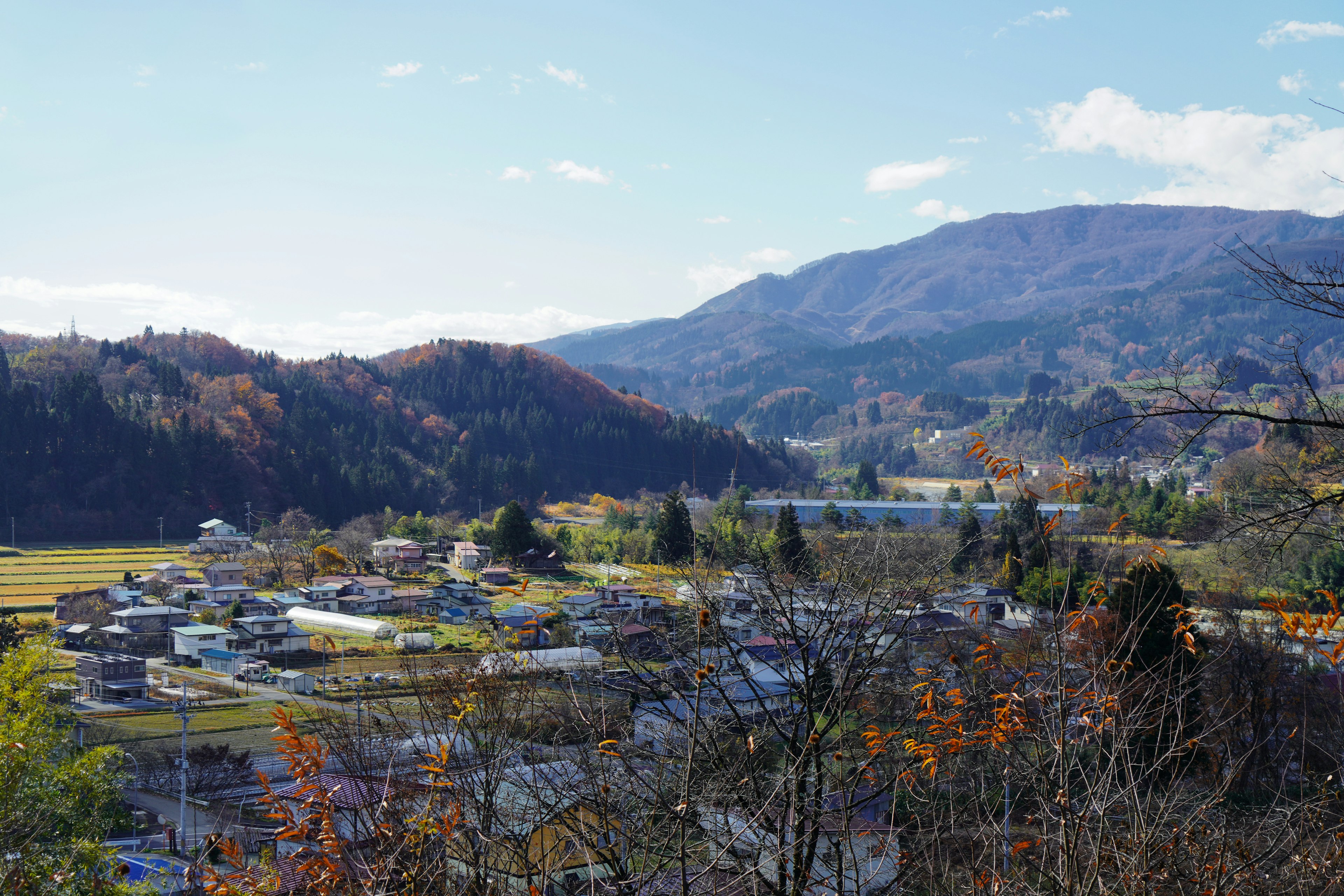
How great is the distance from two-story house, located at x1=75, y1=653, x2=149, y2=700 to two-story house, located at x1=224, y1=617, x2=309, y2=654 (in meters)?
3.39

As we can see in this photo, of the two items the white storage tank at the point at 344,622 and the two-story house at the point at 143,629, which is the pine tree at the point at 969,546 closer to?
the white storage tank at the point at 344,622

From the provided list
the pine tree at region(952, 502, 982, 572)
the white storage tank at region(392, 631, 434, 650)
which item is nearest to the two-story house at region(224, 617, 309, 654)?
the white storage tank at region(392, 631, 434, 650)

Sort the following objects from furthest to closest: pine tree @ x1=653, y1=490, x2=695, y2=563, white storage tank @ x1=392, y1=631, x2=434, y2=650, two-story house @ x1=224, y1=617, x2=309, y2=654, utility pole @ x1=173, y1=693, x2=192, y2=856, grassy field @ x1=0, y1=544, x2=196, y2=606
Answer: grassy field @ x1=0, y1=544, x2=196, y2=606, pine tree @ x1=653, y1=490, x2=695, y2=563, two-story house @ x1=224, y1=617, x2=309, y2=654, white storage tank @ x1=392, y1=631, x2=434, y2=650, utility pole @ x1=173, y1=693, x2=192, y2=856

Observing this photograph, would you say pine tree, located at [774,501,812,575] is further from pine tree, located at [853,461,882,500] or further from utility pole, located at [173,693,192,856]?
pine tree, located at [853,461,882,500]

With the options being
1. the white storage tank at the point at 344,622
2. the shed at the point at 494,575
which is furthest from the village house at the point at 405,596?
the shed at the point at 494,575

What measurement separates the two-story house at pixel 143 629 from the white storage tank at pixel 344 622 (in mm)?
2677

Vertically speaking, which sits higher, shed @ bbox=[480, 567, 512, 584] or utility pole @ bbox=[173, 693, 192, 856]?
utility pole @ bbox=[173, 693, 192, 856]

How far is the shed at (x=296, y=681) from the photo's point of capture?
60.5ft

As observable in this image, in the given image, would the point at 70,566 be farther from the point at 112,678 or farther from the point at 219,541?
the point at 112,678

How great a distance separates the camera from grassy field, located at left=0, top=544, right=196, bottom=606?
26.2 meters

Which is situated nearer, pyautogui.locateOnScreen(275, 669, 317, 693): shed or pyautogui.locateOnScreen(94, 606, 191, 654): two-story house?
pyautogui.locateOnScreen(275, 669, 317, 693): shed

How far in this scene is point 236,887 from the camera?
2.47 metres

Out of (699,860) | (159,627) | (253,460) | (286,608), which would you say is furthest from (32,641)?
(253,460)

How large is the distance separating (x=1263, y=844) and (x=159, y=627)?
24.1m
